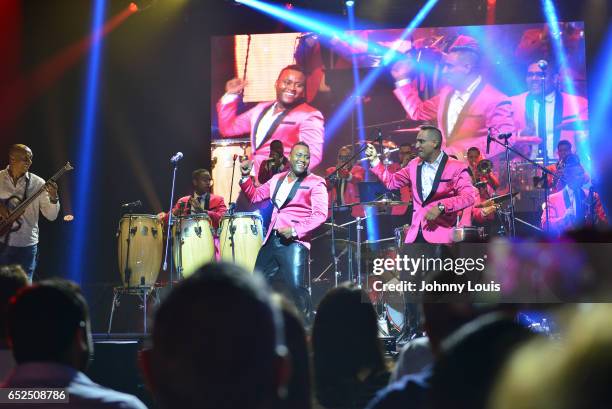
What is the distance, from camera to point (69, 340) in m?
2.24

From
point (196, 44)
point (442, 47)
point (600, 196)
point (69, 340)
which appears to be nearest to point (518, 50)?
point (442, 47)

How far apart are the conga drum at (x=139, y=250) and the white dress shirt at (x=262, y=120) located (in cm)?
209

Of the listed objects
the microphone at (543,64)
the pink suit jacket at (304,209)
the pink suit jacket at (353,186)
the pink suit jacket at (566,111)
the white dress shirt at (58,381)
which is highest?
the microphone at (543,64)

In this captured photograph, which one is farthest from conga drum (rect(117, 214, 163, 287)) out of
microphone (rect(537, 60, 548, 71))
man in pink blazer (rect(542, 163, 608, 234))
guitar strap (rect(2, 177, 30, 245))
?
microphone (rect(537, 60, 548, 71))

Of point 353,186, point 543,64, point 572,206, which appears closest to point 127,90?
point 353,186

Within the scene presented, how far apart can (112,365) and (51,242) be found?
18.5ft

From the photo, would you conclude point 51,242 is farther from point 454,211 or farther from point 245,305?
point 245,305

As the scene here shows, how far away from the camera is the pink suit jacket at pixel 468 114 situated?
973 cm

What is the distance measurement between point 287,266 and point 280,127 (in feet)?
8.35

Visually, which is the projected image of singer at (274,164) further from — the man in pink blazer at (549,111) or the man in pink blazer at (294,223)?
the man in pink blazer at (549,111)

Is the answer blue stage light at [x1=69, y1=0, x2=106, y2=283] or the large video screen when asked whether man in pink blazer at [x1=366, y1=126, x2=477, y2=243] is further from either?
blue stage light at [x1=69, y1=0, x2=106, y2=283]

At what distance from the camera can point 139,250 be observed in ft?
28.8

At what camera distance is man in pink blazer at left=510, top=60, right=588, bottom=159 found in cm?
Result: 954

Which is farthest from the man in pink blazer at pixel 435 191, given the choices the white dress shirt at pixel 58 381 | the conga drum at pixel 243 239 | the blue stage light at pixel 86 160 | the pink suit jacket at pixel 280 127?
the white dress shirt at pixel 58 381
